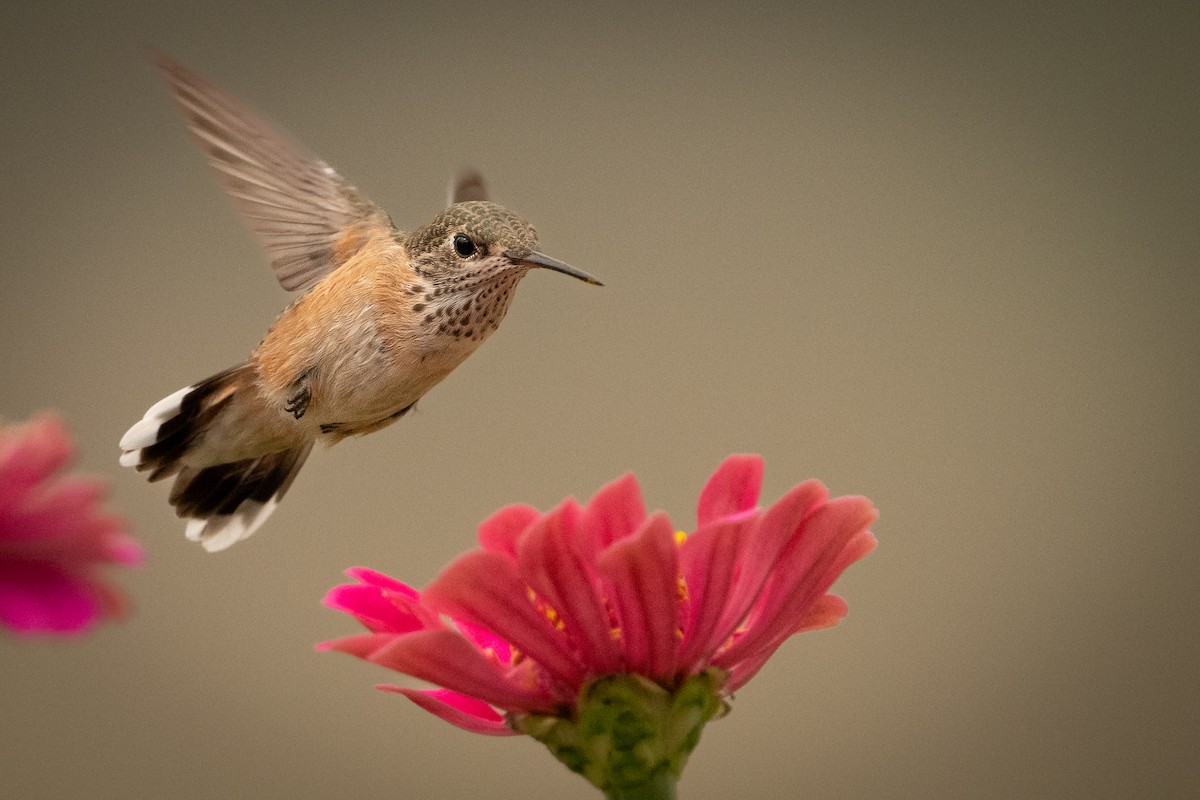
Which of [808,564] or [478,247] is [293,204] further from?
[808,564]

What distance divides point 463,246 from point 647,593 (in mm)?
225

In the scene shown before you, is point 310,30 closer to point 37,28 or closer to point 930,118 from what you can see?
point 37,28

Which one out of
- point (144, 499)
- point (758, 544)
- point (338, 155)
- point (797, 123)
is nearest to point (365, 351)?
point (758, 544)

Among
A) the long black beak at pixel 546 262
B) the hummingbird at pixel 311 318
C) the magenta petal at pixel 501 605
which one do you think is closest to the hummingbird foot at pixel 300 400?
the hummingbird at pixel 311 318

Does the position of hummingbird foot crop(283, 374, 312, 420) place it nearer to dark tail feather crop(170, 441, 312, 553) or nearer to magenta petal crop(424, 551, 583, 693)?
dark tail feather crop(170, 441, 312, 553)

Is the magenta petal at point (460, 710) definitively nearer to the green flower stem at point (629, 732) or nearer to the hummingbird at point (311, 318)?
the green flower stem at point (629, 732)

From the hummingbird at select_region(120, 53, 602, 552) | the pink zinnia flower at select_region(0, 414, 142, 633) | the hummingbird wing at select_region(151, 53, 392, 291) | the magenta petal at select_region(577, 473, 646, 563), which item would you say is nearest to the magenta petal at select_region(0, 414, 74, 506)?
the pink zinnia flower at select_region(0, 414, 142, 633)

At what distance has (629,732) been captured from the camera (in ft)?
0.95

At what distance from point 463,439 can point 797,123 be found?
530 mm

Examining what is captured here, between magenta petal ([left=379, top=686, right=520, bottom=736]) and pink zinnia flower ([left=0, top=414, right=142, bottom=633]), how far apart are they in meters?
0.12

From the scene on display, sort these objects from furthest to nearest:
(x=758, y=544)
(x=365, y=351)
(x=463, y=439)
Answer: (x=463, y=439) < (x=365, y=351) < (x=758, y=544)

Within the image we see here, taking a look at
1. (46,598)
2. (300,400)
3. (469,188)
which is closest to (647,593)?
(46,598)

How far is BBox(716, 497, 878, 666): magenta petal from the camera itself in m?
0.29

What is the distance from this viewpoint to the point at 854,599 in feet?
4.52
